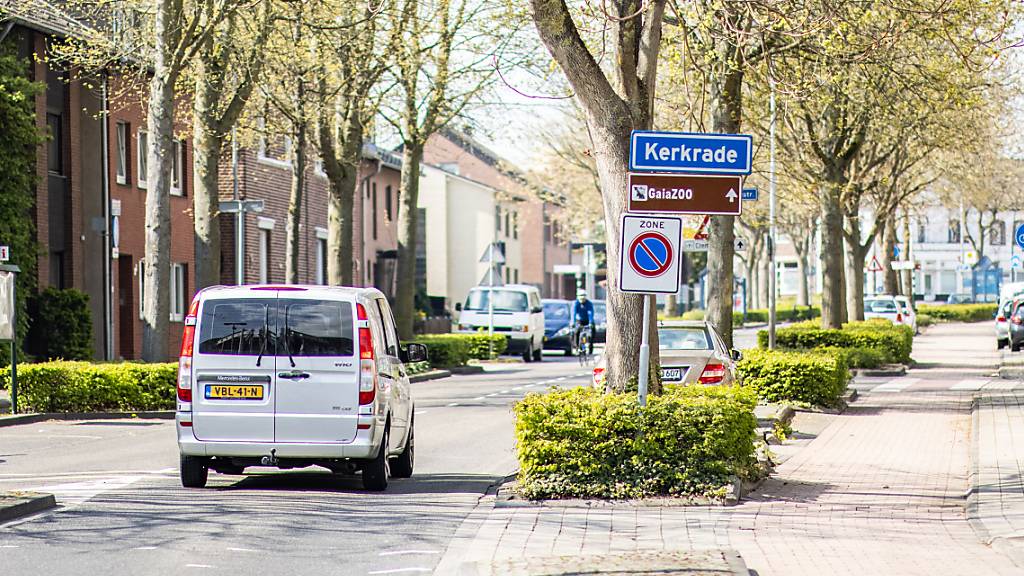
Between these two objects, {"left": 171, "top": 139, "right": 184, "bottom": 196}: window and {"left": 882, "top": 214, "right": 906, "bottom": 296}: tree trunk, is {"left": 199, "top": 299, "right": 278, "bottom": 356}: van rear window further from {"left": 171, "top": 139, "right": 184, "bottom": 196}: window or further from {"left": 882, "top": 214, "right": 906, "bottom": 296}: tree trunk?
{"left": 882, "top": 214, "right": 906, "bottom": 296}: tree trunk

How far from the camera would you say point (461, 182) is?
241 feet

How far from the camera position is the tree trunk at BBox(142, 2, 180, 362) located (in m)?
21.8

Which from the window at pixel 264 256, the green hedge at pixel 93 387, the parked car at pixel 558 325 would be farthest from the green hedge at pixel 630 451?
the parked car at pixel 558 325

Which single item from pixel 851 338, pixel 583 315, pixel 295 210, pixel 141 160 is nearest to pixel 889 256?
pixel 583 315

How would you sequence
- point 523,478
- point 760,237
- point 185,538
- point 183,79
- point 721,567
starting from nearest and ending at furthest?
point 721,567 < point 185,538 < point 523,478 < point 183,79 < point 760,237

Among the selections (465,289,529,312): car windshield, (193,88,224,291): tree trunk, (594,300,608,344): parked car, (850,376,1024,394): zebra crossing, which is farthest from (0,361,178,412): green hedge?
(594,300,608,344): parked car

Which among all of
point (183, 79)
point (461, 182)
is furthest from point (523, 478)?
point (461, 182)

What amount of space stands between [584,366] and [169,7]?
16816 millimetres

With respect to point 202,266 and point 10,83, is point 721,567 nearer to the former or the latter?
point 202,266

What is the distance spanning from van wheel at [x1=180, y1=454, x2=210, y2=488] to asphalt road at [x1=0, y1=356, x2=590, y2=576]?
126mm

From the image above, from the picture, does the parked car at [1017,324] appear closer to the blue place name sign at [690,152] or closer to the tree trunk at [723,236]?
the tree trunk at [723,236]

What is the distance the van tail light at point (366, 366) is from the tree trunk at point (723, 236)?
946 centimetres

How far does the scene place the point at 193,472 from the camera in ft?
40.5

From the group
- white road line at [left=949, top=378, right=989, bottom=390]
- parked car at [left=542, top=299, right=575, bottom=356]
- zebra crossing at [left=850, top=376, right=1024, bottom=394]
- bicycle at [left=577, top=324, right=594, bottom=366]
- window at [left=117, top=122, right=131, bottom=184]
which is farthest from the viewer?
parked car at [left=542, top=299, right=575, bottom=356]
